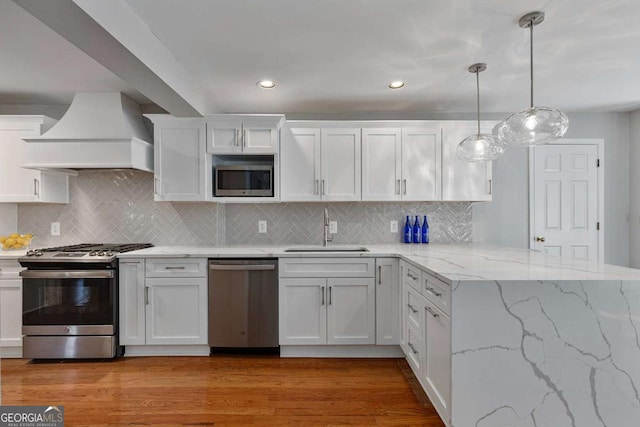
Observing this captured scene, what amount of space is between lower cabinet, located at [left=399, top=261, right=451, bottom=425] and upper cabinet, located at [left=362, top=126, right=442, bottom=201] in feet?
2.97

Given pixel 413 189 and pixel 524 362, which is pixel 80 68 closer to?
pixel 413 189

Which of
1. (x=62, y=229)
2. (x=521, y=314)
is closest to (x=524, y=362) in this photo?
(x=521, y=314)

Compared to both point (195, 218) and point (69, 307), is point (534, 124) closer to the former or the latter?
point (195, 218)

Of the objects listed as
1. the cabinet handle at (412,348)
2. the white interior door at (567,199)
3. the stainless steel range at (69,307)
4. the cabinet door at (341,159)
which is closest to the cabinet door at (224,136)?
the cabinet door at (341,159)

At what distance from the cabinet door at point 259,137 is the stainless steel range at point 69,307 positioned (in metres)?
1.49

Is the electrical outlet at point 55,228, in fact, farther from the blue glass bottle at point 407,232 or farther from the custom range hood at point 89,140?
the blue glass bottle at point 407,232

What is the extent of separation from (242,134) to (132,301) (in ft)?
5.67

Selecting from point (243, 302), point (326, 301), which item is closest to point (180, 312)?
point (243, 302)

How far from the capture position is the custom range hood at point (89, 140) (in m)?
2.78

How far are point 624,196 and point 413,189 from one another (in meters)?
2.39

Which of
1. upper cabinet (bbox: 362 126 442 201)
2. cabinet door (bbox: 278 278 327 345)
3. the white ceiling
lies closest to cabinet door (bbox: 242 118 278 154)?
the white ceiling

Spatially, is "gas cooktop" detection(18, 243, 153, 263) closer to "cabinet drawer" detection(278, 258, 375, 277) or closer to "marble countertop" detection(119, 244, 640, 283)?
"marble countertop" detection(119, 244, 640, 283)

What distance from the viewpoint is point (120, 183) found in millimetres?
3305

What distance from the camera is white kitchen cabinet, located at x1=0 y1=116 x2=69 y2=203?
2.96m
